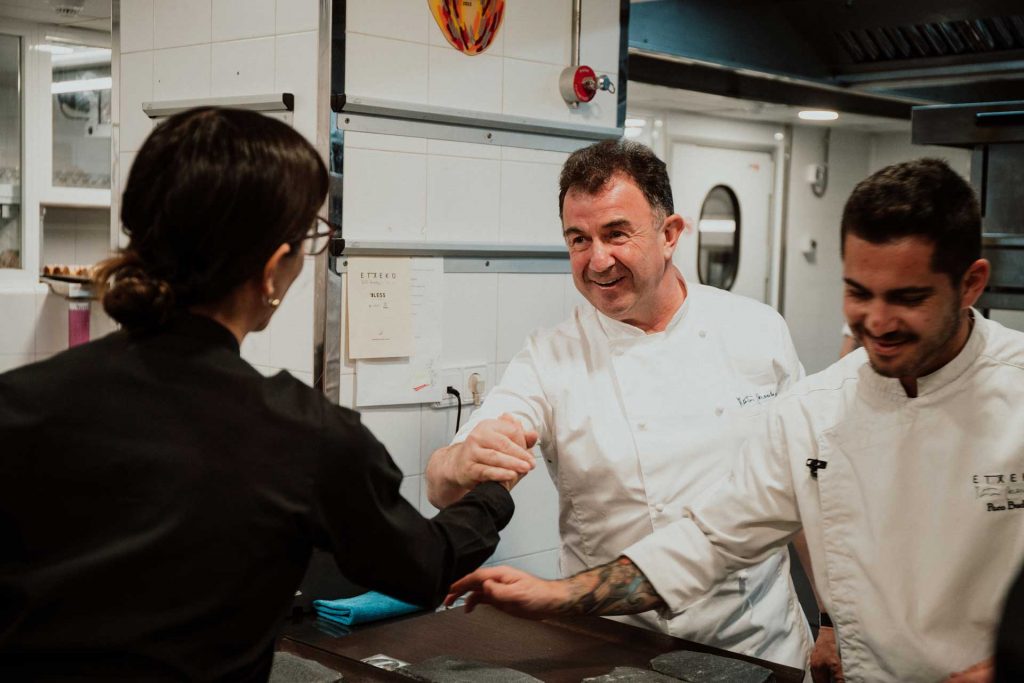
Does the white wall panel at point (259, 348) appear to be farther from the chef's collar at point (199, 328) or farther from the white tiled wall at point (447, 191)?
the chef's collar at point (199, 328)

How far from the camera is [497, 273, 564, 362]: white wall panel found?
3006 millimetres

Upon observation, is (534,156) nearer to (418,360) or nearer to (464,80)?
(464,80)

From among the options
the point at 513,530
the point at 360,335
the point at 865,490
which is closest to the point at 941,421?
the point at 865,490

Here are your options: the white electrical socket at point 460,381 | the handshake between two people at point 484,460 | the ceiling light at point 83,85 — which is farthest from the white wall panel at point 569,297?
the ceiling light at point 83,85

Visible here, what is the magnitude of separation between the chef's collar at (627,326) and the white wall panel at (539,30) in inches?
40.3

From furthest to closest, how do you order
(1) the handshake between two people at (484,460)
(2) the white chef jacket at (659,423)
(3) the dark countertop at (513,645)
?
1. (2) the white chef jacket at (659,423)
2. (1) the handshake between two people at (484,460)
3. (3) the dark countertop at (513,645)

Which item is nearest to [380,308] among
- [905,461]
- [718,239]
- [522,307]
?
[522,307]

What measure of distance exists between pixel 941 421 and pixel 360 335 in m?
1.50

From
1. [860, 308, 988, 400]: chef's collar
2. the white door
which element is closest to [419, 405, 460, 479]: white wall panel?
[860, 308, 988, 400]: chef's collar

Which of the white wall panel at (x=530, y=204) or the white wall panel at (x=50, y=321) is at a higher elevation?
Answer: the white wall panel at (x=530, y=204)

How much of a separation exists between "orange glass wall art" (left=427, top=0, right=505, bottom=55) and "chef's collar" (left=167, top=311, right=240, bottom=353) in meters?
1.78

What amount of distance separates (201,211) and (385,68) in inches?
64.0

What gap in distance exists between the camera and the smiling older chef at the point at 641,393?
2102 millimetres

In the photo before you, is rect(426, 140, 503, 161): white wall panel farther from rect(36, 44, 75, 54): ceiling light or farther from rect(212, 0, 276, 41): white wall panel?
rect(36, 44, 75, 54): ceiling light
